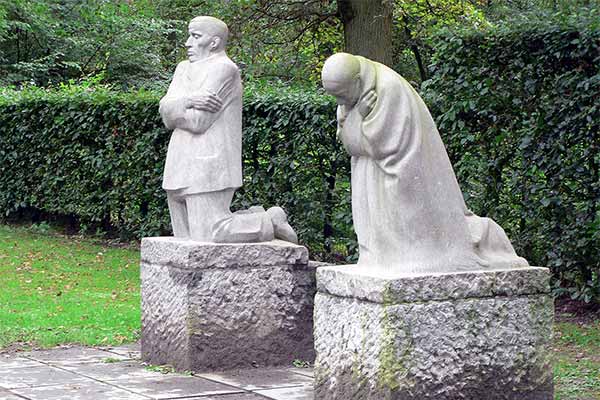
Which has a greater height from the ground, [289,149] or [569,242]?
[289,149]

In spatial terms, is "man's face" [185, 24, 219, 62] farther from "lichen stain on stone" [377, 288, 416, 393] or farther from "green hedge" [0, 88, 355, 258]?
"green hedge" [0, 88, 355, 258]

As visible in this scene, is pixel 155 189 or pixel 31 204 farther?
pixel 31 204

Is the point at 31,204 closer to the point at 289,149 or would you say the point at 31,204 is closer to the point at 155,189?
the point at 155,189

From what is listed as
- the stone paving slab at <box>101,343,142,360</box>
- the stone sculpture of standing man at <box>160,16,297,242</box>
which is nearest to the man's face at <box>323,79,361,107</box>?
the stone sculpture of standing man at <box>160,16,297,242</box>

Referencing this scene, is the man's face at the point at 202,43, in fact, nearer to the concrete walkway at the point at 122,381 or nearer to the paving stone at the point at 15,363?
the concrete walkway at the point at 122,381

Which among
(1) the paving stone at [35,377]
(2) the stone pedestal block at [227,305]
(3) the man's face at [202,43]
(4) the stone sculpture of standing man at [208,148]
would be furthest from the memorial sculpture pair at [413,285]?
(3) the man's face at [202,43]

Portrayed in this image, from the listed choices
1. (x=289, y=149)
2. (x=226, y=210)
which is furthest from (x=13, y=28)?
(x=226, y=210)

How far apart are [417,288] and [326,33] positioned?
50.7ft

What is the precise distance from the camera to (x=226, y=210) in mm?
8758

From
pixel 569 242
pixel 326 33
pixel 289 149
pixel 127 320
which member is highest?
pixel 326 33

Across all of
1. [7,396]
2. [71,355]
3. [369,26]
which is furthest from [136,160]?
[7,396]

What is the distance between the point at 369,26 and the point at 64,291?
701 cm

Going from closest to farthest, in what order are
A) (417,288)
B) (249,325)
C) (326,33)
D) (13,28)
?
(417,288), (249,325), (326,33), (13,28)

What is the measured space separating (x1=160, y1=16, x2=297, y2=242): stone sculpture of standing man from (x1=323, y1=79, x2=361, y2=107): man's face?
2.15 m
